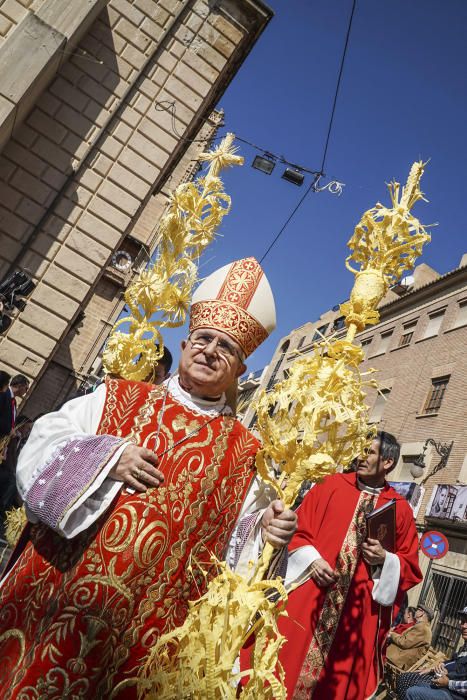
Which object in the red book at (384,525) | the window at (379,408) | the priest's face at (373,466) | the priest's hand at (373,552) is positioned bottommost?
the priest's hand at (373,552)

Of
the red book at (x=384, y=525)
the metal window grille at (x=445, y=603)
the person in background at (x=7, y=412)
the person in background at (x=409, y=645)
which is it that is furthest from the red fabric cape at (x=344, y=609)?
the metal window grille at (x=445, y=603)

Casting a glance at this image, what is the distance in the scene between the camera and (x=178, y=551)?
1.97 meters

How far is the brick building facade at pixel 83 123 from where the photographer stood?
24.7ft

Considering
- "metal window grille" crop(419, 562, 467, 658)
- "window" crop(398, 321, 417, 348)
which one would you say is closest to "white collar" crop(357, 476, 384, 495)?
"metal window grille" crop(419, 562, 467, 658)

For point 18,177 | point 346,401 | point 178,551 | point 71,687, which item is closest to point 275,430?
point 346,401

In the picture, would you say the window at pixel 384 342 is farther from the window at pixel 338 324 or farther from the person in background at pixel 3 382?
the person in background at pixel 3 382

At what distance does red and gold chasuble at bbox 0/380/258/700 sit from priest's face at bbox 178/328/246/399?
13cm

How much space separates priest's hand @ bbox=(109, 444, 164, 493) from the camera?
1.88 metres

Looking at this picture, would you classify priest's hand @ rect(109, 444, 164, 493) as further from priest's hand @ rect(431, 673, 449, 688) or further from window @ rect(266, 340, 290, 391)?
window @ rect(266, 340, 290, 391)

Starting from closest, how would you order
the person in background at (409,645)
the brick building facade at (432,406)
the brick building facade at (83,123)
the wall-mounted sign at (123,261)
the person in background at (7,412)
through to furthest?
the person in background at (7,412) < the person in background at (409,645) < the brick building facade at (83,123) < the brick building facade at (432,406) < the wall-mounted sign at (123,261)

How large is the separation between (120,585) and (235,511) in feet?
1.83

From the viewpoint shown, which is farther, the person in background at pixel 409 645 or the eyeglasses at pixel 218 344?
the person in background at pixel 409 645

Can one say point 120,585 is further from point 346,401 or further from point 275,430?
point 346,401

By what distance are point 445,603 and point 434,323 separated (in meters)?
10.5
